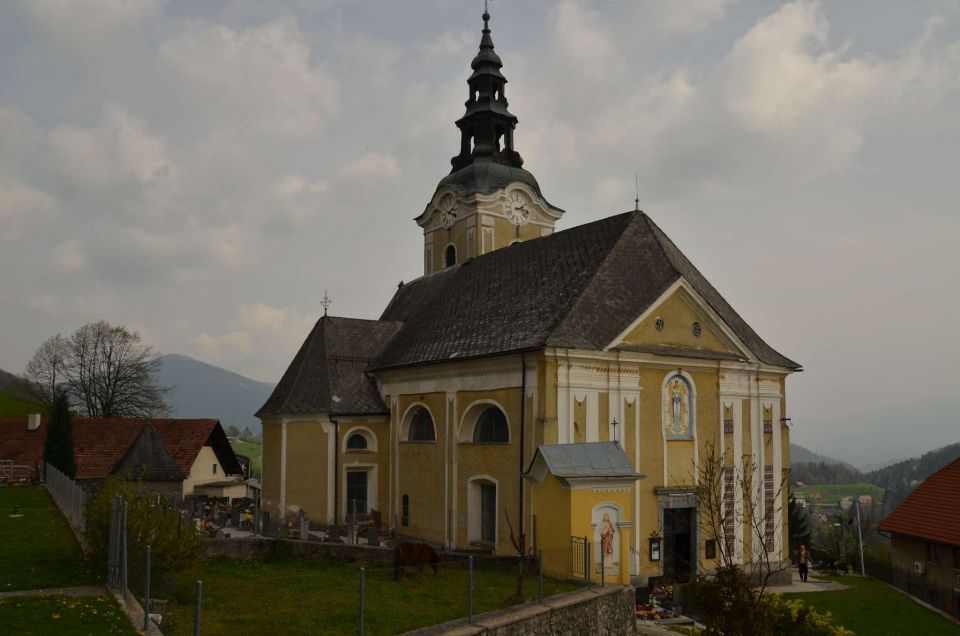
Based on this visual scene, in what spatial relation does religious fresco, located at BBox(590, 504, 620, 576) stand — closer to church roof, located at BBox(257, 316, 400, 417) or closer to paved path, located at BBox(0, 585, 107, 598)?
paved path, located at BBox(0, 585, 107, 598)

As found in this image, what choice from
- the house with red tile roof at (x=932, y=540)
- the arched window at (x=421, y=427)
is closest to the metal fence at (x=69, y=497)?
the arched window at (x=421, y=427)

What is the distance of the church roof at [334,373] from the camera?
100 feet

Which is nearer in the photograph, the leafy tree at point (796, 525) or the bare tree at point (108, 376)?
the leafy tree at point (796, 525)

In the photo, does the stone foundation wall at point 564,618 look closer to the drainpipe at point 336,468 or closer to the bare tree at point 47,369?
the drainpipe at point 336,468

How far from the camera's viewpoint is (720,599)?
14.0m

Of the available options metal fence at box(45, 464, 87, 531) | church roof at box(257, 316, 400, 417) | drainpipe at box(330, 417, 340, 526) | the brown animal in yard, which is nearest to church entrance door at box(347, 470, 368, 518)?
drainpipe at box(330, 417, 340, 526)

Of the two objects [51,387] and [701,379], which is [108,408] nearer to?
[51,387]

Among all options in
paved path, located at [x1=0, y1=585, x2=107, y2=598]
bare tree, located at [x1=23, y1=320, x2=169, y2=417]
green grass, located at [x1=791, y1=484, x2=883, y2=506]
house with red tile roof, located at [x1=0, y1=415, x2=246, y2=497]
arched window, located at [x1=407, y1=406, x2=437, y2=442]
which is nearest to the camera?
paved path, located at [x1=0, y1=585, x2=107, y2=598]

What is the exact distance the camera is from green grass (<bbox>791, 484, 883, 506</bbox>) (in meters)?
132

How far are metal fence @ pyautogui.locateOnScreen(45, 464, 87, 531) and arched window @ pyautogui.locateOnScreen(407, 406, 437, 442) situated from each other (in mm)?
10937

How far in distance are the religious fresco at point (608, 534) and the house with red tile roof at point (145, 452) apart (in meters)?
26.0

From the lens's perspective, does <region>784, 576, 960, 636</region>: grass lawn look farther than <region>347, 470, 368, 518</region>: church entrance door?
No

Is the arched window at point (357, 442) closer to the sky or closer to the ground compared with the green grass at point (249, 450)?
closer to the sky

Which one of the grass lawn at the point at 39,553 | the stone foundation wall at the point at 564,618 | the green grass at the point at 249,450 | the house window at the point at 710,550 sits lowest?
the green grass at the point at 249,450
